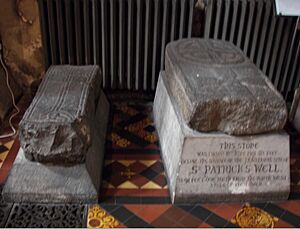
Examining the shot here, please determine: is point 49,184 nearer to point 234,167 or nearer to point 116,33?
point 234,167

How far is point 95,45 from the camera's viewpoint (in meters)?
2.73

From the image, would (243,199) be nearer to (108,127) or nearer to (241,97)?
(241,97)

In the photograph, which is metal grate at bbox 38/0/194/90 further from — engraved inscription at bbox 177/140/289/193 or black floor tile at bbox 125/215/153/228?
black floor tile at bbox 125/215/153/228

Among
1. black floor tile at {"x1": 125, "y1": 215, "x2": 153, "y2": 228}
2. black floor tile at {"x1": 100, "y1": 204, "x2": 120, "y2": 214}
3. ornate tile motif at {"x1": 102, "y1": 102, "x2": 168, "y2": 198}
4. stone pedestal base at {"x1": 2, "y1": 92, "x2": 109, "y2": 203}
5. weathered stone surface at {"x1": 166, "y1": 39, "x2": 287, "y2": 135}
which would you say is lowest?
ornate tile motif at {"x1": 102, "y1": 102, "x2": 168, "y2": 198}

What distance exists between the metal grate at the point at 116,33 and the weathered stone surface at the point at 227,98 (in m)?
0.69

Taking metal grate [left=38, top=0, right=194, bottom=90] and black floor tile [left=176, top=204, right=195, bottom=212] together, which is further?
metal grate [left=38, top=0, right=194, bottom=90]

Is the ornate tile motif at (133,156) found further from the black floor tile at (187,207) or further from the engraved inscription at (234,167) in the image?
the engraved inscription at (234,167)

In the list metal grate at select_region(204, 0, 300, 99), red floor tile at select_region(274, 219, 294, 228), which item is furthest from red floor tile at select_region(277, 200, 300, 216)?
metal grate at select_region(204, 0, 300, 99)

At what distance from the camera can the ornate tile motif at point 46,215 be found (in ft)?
5.74

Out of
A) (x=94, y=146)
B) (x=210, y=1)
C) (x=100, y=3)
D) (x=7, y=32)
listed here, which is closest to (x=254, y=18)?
(x=210, y=1)

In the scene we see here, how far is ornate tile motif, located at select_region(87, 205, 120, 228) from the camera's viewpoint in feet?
5.79

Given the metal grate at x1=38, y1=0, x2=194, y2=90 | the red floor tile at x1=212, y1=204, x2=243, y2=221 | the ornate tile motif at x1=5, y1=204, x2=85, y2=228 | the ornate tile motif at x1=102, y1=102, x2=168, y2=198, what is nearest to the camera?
the ornate tile motif at x1=5, y1=204, x2=85, y2=228

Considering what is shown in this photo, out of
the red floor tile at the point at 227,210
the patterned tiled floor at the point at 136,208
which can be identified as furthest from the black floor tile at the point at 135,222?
the red floor tile at the point at 227,210

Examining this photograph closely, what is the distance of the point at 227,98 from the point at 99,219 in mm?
848
